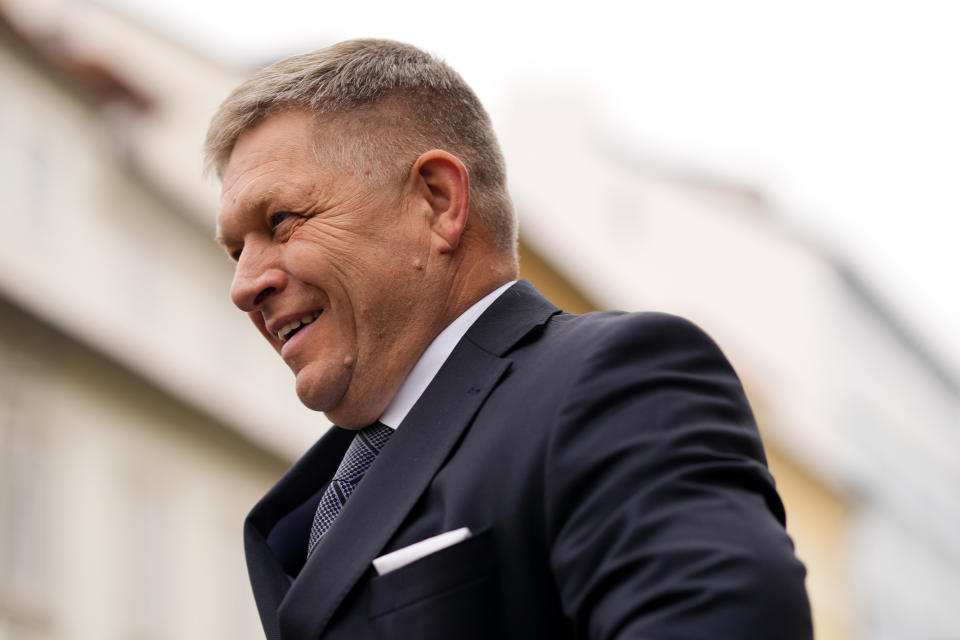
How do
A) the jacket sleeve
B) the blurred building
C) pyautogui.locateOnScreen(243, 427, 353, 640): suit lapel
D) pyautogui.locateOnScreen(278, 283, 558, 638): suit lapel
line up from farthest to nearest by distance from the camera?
1. the blurred building
2. pyautogui.locateOnScreen(243, 427, 353, 640): suit lapel
3. pyautogui.locateOnScreen(278, 283, 558, 638): suit lapel
4. the jacket sleeve

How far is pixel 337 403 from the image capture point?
262 cm

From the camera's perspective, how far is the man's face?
8.55 ft

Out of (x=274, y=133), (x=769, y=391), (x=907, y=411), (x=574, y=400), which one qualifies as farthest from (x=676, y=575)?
(x=907, y=411)

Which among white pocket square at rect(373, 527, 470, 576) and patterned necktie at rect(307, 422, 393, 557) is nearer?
white pocket square at rect(373, 527, 470, 576)

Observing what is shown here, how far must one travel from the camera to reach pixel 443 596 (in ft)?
6.88

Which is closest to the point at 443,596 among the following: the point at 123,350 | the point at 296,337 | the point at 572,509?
the point at 572,509

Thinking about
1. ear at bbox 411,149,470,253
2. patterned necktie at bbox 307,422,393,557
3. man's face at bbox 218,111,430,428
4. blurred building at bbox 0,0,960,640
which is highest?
ear at bbox 411,149,470,253

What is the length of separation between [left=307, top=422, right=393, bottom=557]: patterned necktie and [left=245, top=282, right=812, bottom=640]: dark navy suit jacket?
0.39ft

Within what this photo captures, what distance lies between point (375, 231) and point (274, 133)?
0.83 ft

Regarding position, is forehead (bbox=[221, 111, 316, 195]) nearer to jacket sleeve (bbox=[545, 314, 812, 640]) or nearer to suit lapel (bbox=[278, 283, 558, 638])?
suit lapel (bbox=[278, 283, 558, 638])

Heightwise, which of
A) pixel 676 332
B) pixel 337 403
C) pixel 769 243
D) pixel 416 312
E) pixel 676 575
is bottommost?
pixel 769 243

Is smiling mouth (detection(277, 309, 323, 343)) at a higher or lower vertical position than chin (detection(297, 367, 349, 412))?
higher

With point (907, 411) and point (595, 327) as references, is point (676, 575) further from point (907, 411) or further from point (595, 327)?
point (907, 411)

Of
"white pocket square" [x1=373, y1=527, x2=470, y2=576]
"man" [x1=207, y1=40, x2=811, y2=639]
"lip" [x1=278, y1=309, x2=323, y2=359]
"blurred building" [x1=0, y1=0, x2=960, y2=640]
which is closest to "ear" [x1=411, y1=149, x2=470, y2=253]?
"man" [x1=207, y1=40, x2=811, y2=639]
